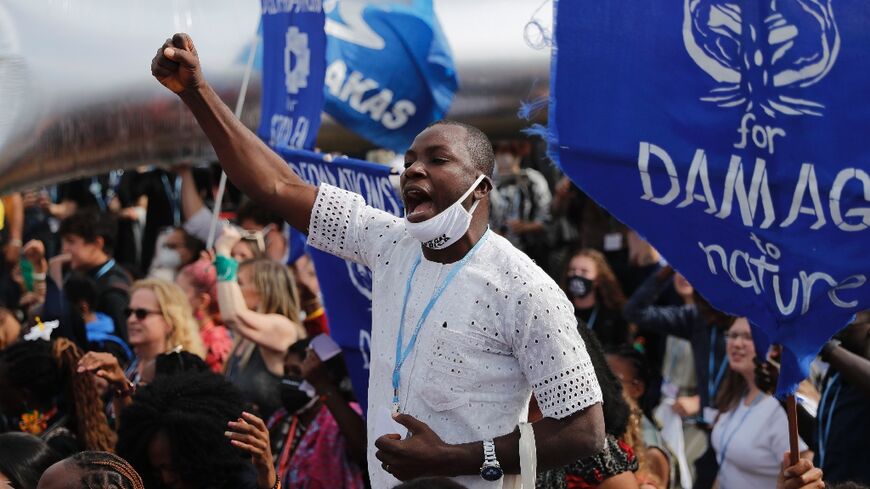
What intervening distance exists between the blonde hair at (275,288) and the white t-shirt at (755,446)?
2.24 m

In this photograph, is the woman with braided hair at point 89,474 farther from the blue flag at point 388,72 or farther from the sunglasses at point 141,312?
the blue flag at point 388,72

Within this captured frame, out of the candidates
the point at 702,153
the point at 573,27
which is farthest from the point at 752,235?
the point at 573,27

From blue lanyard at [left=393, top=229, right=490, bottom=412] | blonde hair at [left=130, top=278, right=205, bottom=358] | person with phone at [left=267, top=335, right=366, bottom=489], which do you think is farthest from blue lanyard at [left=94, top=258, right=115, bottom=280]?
blue lanyard at [left=393, top=229, right=490, bottom=412]

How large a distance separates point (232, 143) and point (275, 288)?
3.22m

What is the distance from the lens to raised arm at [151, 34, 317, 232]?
3.19 m

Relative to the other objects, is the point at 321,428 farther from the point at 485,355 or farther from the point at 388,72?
the point at 388,72

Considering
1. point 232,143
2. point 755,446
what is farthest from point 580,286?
point 232,143

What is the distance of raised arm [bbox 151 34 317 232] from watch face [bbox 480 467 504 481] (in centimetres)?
85

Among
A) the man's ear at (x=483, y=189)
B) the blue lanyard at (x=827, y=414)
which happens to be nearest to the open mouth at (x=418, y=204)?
the man's ear at (x=483, y=189)

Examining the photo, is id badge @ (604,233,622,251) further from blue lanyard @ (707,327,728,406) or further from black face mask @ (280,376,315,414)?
black face mask @ (280,376,315,414)

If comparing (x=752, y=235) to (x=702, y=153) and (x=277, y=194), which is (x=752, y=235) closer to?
(x=702, y=153)

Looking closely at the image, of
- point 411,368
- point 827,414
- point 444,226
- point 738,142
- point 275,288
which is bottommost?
point 275,288

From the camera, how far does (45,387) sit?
17.6ft

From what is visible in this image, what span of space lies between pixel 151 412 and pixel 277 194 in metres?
1.04
